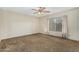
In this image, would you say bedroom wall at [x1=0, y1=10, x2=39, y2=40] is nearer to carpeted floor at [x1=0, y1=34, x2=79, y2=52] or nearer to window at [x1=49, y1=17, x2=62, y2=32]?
carpeted floor at [x1=0, y1=34, x2=79, y2=52]

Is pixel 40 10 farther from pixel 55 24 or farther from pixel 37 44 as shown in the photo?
pixel 37 44

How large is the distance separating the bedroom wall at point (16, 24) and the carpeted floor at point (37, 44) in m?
0.09

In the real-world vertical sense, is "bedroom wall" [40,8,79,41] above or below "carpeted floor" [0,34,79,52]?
above

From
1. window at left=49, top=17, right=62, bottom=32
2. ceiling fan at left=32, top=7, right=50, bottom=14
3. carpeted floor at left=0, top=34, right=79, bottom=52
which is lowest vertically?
carpeted floor at left=0, top=34, right=79, bottom=52

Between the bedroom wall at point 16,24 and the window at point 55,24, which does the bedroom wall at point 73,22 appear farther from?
the bedroom wall at point 16,24

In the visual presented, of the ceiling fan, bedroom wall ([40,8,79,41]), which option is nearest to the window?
bedroom wall ([40,8,79,41])

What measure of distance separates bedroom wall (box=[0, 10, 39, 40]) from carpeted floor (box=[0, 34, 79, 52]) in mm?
95

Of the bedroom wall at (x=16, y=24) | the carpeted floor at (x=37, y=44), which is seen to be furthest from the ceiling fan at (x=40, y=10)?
the carpeted floor at (x=37, y=44)

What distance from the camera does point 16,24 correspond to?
1.75 metres

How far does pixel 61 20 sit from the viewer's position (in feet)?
5.69

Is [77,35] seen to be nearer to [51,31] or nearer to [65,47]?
[65,47]

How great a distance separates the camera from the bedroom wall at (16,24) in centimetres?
170

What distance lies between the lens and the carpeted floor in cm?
169
